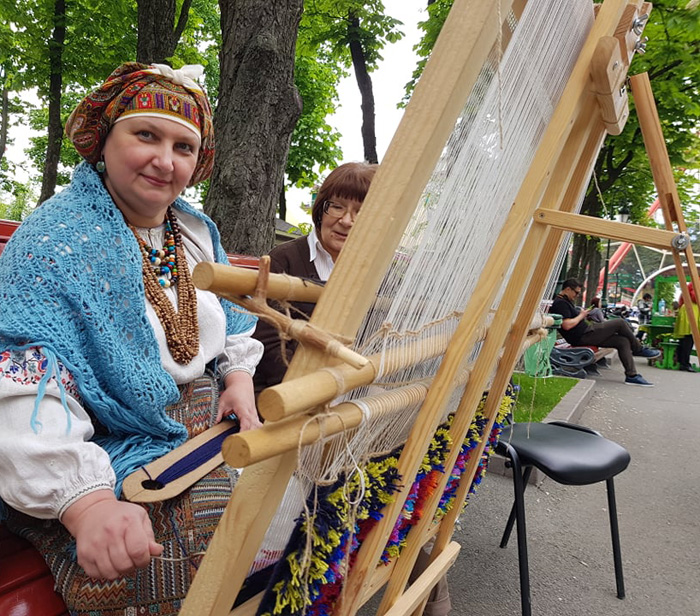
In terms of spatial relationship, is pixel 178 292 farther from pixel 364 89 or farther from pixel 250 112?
pixel 364 89

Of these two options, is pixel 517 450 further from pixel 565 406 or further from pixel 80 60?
pixel 80 60

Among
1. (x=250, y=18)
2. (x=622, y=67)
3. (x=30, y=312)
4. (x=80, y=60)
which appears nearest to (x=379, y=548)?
(x=30, y=312)

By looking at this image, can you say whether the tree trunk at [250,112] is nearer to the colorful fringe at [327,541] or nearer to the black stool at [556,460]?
the black stool at [556,460]

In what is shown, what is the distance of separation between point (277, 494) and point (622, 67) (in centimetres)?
121

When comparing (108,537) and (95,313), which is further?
(95,313)

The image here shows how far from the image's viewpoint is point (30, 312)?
0.99 m

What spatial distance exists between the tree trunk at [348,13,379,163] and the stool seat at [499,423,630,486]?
678cm

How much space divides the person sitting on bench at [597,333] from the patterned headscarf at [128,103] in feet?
26.2

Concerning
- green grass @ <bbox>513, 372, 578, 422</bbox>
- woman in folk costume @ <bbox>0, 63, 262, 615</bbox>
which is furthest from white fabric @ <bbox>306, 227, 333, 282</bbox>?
green grass @ <bbox>513, 372, 578, 422</bbox>

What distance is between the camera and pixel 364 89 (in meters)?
8.80

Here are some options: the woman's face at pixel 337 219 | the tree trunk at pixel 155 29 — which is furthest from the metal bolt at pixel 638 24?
the tree trunk at pixel 155 29

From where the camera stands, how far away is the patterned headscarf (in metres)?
1.25

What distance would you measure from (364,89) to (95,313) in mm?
8590

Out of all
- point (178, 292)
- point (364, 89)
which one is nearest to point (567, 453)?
point (178, 292)
